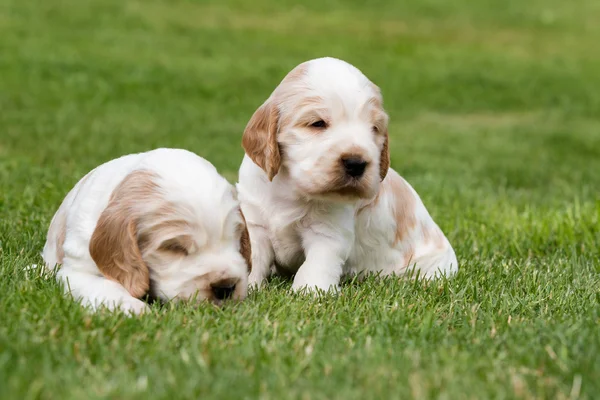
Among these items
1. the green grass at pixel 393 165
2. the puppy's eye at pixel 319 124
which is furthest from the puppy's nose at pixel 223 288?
the puppy's eye at pixel 319 124

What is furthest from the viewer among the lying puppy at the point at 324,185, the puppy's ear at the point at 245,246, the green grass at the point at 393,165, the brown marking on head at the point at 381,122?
the brown marking on head at the point at 381,122

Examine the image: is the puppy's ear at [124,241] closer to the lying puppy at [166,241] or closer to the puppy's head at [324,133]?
the lying puppy at [166,241]

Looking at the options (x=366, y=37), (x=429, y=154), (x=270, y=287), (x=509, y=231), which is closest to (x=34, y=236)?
(x=270, y=287)

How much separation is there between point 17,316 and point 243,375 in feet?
4.22

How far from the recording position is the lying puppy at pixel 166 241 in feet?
14.6

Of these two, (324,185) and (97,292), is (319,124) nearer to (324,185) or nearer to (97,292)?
(324,185)

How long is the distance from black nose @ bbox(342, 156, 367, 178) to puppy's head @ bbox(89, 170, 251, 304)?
73 cm

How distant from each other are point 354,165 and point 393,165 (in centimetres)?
715

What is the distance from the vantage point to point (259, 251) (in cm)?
544

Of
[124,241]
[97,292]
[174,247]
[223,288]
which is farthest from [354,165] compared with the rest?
[97,292]

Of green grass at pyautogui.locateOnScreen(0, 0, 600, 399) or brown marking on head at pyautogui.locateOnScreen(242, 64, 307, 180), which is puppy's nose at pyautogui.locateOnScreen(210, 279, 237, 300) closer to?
green grass at pyautogui.locateOnScreen(0, 0, 600, 399)

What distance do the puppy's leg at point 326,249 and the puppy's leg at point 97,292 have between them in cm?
110

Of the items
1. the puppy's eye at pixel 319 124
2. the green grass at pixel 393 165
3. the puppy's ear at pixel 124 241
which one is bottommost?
the green grass at pixel 393 165

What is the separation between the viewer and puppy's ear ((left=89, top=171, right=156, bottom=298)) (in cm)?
449
